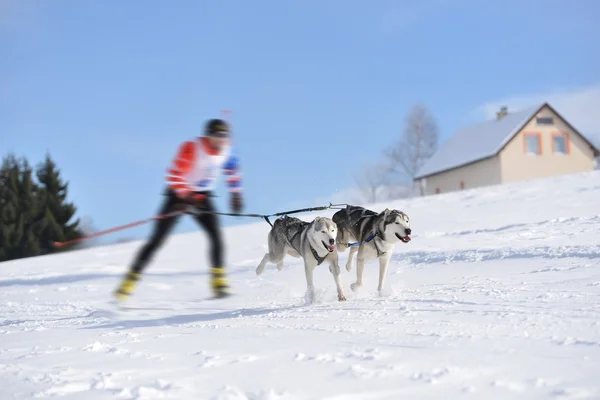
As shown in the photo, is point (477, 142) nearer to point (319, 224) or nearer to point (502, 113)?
point (502, 113)

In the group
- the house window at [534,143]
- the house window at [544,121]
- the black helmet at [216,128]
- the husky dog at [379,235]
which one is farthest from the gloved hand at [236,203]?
the house window at [544,121]

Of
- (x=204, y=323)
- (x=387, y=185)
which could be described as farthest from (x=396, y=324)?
(x=387, y=185)

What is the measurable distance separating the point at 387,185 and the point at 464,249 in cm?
3477

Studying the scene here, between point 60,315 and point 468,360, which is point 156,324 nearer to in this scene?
point 60,315

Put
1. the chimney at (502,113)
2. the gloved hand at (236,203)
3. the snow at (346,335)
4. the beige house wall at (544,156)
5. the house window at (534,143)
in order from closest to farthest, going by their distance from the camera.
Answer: the snow at (346,335) → the gloved hand at (236,203) → the beige house wall at (544,156) → the house window at (534,143) → the chimney at (502,113)

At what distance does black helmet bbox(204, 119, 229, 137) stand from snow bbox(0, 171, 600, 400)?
5.67ft

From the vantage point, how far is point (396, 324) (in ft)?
14.0

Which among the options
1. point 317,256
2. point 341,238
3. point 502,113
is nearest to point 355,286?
point 317,256

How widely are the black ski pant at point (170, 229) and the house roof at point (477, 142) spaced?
1214 inches

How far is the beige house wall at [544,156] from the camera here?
1358 inches

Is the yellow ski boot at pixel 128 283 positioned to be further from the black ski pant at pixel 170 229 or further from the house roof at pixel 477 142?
the house roof at pixel 477 142

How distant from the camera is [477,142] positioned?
123 feet

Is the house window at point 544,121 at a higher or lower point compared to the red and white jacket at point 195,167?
higher

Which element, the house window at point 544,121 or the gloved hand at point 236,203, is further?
the house window at point 544,121
